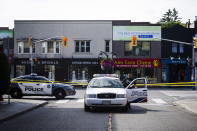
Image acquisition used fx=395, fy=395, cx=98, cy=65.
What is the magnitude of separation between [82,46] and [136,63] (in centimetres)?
732

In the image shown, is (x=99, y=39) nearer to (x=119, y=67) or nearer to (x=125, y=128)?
(x=119, y=67)

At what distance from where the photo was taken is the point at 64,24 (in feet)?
170

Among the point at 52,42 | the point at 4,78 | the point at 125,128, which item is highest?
the point at 52,42

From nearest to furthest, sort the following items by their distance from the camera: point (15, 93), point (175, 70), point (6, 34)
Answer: point (15, 93), point (175, 70), point (6, 34)

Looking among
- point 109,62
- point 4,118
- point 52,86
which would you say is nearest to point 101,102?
point 4,118

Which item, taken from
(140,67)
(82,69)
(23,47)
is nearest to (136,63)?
(140,67)

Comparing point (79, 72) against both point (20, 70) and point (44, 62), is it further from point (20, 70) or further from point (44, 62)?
point (20, 70)

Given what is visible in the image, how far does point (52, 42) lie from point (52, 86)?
25876mm

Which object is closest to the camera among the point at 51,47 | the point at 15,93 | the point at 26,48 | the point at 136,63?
the point at 15,93

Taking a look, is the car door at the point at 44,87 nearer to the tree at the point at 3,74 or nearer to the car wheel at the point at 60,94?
the car wheel at the point at 60,94

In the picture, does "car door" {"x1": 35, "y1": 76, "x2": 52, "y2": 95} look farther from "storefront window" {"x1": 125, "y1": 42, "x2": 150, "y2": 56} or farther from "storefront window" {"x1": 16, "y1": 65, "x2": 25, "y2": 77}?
"storefront window" {"x1": 16, "y1": 65, "x2": 25, "y2": 77}

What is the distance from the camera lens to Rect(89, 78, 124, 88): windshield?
18281mm

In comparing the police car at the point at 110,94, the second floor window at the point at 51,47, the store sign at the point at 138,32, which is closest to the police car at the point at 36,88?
the police car at the point at 110,94

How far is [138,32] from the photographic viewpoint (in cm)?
5141
